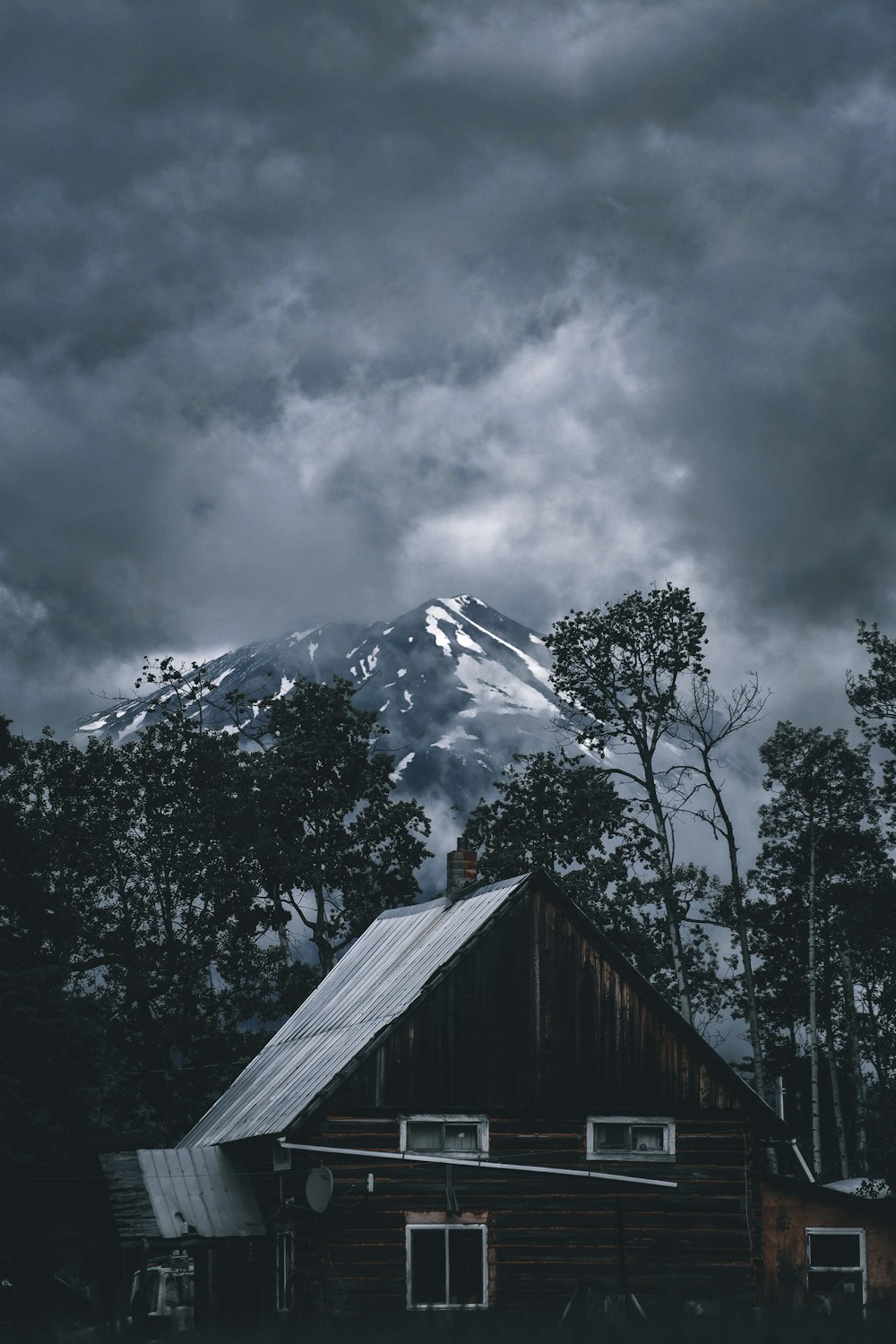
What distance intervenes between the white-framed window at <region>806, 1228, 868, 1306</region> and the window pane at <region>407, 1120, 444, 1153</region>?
27.9 ft

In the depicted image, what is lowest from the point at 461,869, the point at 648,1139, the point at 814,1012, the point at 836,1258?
→ the point at 836,1258

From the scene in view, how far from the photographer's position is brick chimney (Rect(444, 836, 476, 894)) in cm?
3559

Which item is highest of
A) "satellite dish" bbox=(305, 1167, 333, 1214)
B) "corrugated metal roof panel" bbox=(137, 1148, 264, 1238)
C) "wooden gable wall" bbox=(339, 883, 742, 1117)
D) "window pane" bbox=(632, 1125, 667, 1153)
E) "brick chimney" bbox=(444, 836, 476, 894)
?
"brick chimney" bbox=(444, 836, 476, 894)

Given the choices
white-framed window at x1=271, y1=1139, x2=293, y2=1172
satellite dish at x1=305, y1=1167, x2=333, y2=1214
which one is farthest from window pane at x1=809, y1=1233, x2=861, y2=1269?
satellite dish at x1=305, y1=1167, x2=333, y2=1214

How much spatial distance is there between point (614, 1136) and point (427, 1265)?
4.42 m

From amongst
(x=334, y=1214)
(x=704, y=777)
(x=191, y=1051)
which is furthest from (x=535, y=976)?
(x=191, y=1051)

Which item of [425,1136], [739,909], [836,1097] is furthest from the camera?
[836,1097]

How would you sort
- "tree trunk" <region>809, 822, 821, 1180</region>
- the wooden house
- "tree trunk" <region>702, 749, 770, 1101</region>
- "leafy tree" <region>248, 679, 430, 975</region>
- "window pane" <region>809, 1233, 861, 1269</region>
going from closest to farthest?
1. the wooden house
2. "window pane" <region>809, 1233, 861, 1269</region>
3. "tree trunk" <region>702, 749, 770, 1101</region>
4. "tree trunk" <region>809, 822, 821, 1180</region>
5. "leafy tree" <region>248, 679, 430, 975</region>

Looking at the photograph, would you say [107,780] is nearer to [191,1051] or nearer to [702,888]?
[191,1051]

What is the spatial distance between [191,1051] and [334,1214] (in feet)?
108

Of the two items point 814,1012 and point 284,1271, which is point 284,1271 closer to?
point 284,1271

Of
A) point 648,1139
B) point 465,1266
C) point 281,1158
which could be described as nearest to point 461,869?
point 648,1139

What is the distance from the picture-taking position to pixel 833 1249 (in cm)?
3155

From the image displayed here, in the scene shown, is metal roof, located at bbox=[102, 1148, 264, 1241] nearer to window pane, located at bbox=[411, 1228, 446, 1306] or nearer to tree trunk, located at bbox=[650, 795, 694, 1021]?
window pane, located at bbox=[411, 1228, 446, 1306]
